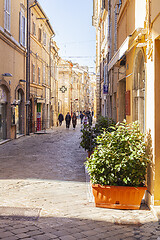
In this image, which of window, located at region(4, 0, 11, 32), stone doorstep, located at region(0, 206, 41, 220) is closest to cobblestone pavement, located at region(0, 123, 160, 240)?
stone doorstep, located at region(0, 206, 41, 220)

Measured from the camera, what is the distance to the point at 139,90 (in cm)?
748

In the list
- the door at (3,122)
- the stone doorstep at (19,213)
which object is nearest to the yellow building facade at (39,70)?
the door at (3,122)

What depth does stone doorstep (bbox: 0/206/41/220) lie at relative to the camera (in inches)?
203

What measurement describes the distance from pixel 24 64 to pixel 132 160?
683 inches

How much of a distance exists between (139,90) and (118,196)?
2751mm

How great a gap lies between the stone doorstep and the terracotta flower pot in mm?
1023

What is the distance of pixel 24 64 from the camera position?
71.3ft

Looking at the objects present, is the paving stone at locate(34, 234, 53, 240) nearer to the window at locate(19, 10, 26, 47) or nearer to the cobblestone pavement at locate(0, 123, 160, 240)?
the cobblestone pavement at locate(0, 123, 160, 240)

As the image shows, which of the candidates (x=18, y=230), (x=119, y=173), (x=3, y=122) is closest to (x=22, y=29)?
(x=3, y=122)

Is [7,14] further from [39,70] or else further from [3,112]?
[39,70]

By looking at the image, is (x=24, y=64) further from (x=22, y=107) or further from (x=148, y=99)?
(x=148, y=99)

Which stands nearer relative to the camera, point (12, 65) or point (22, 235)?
point (22, 235)

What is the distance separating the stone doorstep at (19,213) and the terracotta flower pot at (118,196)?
1.02 meters

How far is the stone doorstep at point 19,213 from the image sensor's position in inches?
203
